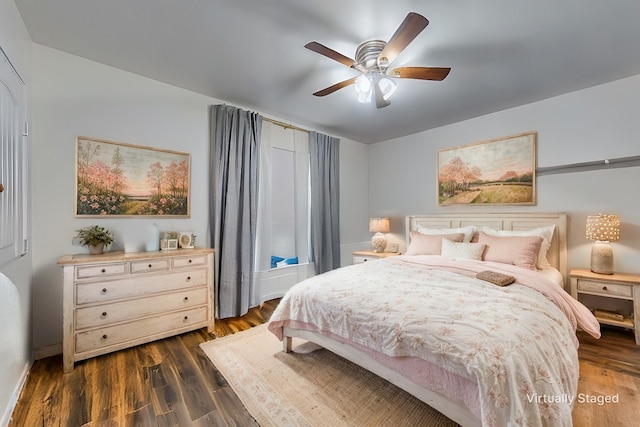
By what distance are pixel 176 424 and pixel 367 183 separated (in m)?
4.26

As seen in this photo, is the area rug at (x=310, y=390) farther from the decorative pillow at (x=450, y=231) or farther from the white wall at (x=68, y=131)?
the decorative pillow at (x=450, y=231)

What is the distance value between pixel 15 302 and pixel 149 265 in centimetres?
80

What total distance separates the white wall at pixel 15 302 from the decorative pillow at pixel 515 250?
3796mm

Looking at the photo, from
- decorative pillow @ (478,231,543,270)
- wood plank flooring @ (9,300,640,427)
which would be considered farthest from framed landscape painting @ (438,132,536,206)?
wood plank flooring @ (9,300,640,427)

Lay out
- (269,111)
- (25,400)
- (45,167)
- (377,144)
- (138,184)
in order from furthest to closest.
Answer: (377,144), (269,111), (138,184), (45,167), (25,400)

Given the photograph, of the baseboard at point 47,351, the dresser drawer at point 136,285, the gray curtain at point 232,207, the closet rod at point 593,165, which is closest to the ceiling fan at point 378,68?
the gray curtain at point 232,207

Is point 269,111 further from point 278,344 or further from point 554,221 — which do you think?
point 554,221

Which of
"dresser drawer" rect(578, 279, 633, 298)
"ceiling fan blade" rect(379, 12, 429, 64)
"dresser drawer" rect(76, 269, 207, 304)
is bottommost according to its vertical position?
"dresser drawer" rect(578, 279, 633, 298)

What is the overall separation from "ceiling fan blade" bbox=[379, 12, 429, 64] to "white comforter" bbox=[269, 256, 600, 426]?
165cm

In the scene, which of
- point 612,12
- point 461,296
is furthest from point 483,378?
point 612,12

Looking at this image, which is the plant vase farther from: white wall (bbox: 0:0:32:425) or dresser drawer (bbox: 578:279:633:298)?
dresser drawer (bbox: 578:279:633:298)

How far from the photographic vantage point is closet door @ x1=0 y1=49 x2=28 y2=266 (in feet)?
4.84

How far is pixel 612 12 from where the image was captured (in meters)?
1.73

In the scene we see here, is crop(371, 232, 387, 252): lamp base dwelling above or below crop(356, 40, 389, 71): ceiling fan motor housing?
below
